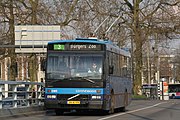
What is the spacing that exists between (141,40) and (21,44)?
16458 mm

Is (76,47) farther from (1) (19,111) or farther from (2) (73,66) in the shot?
(1) (19,111)

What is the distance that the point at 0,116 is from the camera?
20797 millimetres

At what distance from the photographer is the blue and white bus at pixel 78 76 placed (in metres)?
22.1

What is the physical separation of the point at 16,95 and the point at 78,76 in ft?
9.92

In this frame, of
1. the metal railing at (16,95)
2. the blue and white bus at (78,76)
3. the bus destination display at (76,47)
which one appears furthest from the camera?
the bus destination display at (76,47)

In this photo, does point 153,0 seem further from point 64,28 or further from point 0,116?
point 0,116

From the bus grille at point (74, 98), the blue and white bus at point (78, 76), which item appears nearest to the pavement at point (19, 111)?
the blue and white bus at point (78, 76)

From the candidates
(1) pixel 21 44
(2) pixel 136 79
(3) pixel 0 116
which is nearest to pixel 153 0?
(2) pixel 136 79

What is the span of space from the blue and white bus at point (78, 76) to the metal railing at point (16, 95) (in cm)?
153

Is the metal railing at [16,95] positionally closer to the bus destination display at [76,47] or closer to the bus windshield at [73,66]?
the bus windshield at [73,66]

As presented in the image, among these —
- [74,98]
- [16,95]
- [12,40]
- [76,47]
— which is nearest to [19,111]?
[16,95]

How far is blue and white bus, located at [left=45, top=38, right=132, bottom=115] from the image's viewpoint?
72.5 feet

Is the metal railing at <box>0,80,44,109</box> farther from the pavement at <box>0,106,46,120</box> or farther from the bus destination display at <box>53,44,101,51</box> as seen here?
the bus destination display at <box>53,44,101,51</box>

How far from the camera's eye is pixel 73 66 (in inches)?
878
